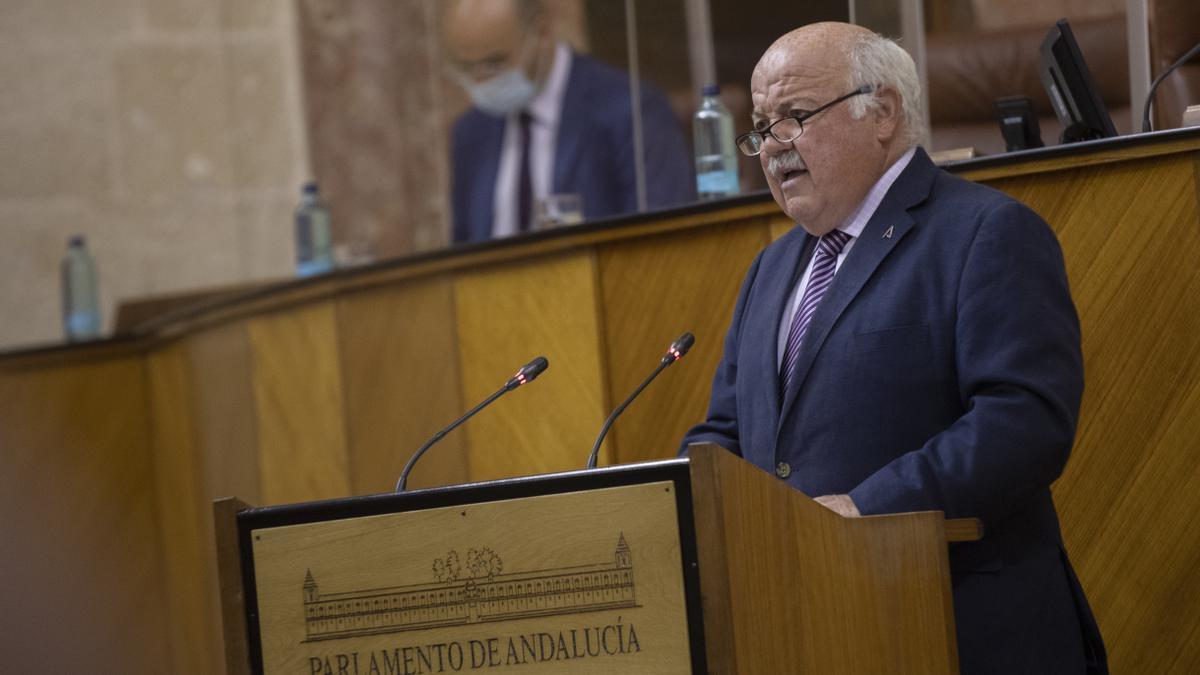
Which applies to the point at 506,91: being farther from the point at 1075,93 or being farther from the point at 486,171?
the point at 1075,93

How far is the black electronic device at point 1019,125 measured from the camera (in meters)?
3.03

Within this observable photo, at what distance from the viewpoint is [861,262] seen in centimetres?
233

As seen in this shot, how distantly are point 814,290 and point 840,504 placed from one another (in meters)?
Result: 0.44

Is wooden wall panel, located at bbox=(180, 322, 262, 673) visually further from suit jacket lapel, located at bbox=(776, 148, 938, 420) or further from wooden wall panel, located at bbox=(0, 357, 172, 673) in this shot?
suit jacket lapel, located at bbox=(776, 148, 938, 420)

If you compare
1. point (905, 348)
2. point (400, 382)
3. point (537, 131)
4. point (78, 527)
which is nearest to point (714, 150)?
point (400, 382)

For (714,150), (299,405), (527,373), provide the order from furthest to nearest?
(299,405) < (714,150) < (527,373)

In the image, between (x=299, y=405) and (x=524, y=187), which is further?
(x=524, y=187)

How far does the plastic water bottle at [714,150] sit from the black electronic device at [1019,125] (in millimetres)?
816

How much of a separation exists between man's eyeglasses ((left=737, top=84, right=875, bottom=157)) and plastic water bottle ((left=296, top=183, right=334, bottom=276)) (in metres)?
2.74

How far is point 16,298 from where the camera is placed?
6754mm

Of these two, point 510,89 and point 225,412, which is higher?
point 510,89

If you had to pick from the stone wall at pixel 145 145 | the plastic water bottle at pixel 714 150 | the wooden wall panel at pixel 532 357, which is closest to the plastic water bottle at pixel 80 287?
the stone wall at pixel 145 145

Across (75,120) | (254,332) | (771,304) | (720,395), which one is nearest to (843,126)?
(771,304)

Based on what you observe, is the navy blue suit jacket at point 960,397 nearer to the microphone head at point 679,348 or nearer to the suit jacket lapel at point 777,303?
the suit jacket lapel at point 777,303
